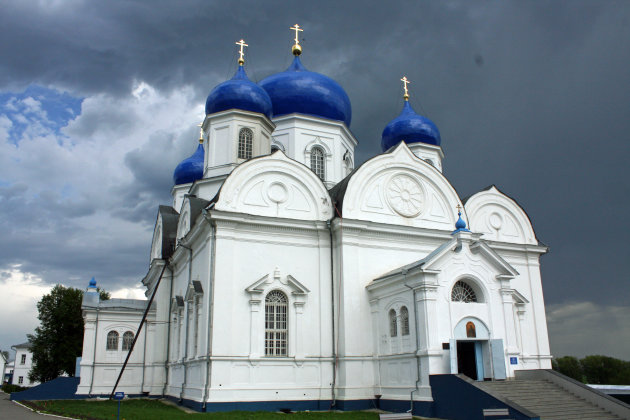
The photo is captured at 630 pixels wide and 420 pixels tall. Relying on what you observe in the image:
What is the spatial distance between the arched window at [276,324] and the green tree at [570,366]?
1283 inches

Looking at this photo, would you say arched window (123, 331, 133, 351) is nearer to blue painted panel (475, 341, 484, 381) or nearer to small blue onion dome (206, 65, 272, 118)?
small blue onion dome (206, 65, 272, 118)

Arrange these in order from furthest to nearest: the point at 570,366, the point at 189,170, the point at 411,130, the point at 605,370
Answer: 1. the point at 570,366
2. the point at 605,370
3. the point at 189,170
4. the point at 411,130

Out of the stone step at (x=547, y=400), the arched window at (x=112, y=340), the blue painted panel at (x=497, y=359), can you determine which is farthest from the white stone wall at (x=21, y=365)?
the stone step at (x=547, y=400)

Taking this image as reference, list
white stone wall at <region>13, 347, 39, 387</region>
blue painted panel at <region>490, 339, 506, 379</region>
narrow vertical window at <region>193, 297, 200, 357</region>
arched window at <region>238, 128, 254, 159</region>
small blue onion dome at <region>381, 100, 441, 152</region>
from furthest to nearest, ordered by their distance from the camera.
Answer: white stone wall at <region>13, 347, 39, 387</region> < small blue onion dome at <region>381, 100, 441, 152</region> < arched window at <region>238, 128, 254, 159</region> < narrow vertical window at <region>193, 297, 200, 357</region> < blue painted panel at <region>490, 339, 506, 379</region>

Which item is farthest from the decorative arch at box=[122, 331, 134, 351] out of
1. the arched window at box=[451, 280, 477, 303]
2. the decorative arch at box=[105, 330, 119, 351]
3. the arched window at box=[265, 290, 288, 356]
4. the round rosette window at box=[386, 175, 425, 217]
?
the arched window at box=[451, 280, 477, 303]

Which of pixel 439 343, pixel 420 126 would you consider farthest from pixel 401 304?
pixel 420 126

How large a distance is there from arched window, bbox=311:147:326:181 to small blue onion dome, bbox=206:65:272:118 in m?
2.42

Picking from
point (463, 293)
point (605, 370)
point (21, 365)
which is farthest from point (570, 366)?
point (21, 365)

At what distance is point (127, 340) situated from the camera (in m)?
22.6

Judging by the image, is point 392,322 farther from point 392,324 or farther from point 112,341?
point 112,341

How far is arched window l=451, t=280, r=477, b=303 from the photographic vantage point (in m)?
14.7

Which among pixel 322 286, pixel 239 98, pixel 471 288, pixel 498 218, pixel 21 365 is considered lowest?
pixel 21 365

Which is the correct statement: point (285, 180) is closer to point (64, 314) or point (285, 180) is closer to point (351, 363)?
point (351, 363)

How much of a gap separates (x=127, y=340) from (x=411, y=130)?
16.2 metres
